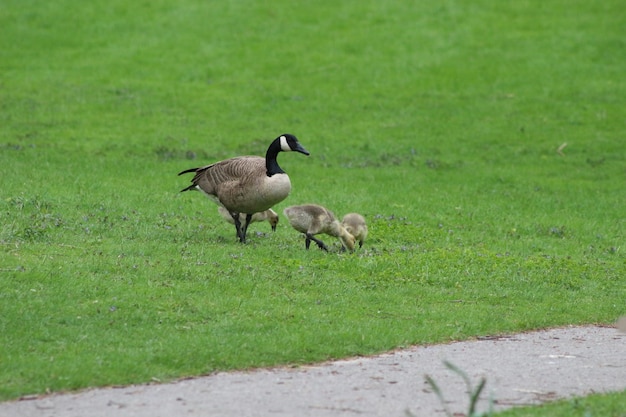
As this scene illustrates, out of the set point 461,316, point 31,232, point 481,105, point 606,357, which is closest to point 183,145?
point 481,105

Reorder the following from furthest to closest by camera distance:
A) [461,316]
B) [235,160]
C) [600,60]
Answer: [600,60]
[235,160]
[461,316]

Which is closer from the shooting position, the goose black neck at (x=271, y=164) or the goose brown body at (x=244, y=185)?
the goose brown body at (x=244, y=185)

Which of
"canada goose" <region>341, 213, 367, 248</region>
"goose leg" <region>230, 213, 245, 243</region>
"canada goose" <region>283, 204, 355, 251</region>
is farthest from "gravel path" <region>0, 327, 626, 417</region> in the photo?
"goose leg" <region>230, 213, 245, 243</region>

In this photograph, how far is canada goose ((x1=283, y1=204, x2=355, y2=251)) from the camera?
1442cm

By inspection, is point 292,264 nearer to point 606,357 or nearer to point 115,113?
point 606,357

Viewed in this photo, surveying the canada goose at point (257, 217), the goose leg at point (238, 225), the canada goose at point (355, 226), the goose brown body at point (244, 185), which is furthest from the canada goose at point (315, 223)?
the canada goose at point (257, 217)

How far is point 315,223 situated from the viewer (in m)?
14.4

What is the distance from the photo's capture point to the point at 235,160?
1526 centimetres

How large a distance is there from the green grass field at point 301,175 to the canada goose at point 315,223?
42 cm

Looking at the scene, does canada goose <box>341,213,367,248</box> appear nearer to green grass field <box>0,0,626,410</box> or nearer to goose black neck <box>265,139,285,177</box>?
green grass field <box>0,0,626,410</box>

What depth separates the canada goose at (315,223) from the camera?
14422mm

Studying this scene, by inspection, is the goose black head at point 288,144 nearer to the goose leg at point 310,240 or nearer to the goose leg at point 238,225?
the goose leg at point 238,225

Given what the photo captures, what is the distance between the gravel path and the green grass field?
35 centimetres

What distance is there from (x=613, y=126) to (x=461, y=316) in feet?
57.2
